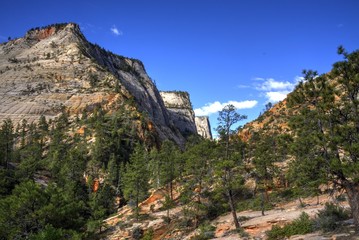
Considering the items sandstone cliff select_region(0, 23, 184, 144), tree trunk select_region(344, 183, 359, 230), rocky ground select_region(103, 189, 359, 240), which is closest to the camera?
tree trunk select_region(344, 183, 359, 230)

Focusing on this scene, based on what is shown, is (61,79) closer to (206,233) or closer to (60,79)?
(60,79)

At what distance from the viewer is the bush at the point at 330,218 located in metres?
20.8

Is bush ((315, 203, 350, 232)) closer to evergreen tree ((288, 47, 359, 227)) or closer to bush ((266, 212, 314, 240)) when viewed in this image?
bush ((266, 212, 314, 240))

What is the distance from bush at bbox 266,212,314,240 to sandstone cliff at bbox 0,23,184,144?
8368cm

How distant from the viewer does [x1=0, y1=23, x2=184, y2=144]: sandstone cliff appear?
108438 mm

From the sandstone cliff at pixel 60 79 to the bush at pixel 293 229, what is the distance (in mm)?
83678

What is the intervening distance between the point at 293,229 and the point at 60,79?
115m

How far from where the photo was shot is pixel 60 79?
12250 cm

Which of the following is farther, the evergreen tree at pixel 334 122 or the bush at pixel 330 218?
the bush at pixel 330 218

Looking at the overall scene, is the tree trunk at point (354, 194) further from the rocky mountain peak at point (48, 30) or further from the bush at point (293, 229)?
the rocky mountain peak at point (48, 30)

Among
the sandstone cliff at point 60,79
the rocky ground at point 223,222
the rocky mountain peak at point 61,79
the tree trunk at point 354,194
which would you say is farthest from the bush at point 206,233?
the rocky mountain peak at point 61,79

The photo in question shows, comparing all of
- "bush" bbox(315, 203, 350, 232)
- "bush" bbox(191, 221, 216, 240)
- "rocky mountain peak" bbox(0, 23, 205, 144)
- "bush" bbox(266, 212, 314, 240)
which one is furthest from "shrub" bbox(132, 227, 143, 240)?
"rocky mountain peak" bbox(0, 23, 205, 144)

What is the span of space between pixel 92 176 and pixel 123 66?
107 meters

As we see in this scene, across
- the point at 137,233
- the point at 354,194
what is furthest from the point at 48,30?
the point at 354,194
